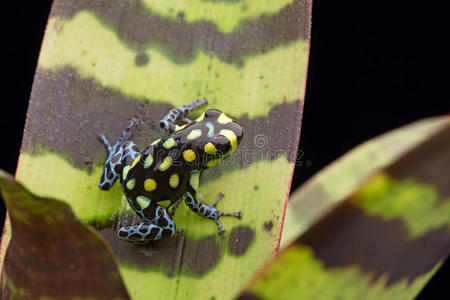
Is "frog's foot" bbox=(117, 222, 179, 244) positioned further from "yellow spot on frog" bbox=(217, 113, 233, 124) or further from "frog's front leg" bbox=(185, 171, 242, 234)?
"yellow spot on frog" bbox=(217, 113, 233, 124)

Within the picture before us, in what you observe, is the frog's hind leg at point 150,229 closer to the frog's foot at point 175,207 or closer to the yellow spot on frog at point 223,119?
the frog's foot at point 175,207

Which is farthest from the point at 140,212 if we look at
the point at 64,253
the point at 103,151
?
the point at 64,253

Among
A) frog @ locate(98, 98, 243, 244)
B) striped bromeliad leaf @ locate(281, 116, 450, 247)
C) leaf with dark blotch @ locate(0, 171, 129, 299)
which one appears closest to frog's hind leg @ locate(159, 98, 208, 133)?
frog @ locate(98, 98, 243, 244)

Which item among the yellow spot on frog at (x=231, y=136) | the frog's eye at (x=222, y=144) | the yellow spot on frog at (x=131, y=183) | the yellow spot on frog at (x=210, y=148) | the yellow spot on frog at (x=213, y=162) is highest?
the yellow spot on frog at (x=231, y=136)

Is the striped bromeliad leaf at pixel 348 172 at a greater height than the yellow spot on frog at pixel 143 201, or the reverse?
the striped bromeliad leaf at pixel 348 172

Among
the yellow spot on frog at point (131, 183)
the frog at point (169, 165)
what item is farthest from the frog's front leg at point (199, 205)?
the yellow spot on frog at point (131, 183)

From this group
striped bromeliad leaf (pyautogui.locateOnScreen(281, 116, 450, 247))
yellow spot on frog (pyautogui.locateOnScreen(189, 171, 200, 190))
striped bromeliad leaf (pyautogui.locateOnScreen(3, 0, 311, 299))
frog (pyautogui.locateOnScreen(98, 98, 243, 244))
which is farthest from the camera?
yellow spot on frog (pyautogui.locateOnScreen(189, 171, 200, 190))
